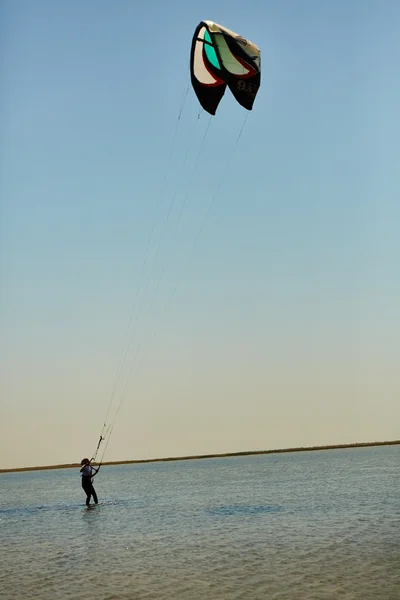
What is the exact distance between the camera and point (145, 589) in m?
10.6

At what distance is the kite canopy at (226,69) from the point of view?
43.8 feet

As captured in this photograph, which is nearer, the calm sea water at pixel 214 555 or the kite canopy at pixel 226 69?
the calm sea water at pixel 214 555

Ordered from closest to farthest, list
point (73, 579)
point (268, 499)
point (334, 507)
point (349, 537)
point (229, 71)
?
1. point (73, 579)
2. point (229, 71)
3. point (349, 537)
4. point (334, 507)
5. point (268, 499)

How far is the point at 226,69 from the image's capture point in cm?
1337

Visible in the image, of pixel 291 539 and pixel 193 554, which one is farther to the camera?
pixel 291 539

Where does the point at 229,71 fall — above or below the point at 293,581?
above

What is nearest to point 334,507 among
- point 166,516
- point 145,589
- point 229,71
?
point 166,516

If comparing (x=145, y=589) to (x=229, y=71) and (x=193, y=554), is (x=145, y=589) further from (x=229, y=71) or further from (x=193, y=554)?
(x=229, y=71)

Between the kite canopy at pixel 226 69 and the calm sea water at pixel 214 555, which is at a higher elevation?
the kite canopy at pixel 226 69

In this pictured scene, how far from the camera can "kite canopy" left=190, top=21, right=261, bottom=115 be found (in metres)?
13.3

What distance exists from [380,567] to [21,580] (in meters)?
6.33

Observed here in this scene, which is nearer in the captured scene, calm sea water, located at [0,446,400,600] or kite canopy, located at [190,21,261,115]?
calm sea water, located at [0,446,400,600]


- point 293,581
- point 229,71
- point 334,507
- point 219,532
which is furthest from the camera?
point 334,507

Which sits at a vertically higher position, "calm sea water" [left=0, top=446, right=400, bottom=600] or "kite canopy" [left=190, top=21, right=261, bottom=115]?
"kite canopy" [left=190, top=21, right=261, bottom=115]
